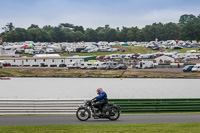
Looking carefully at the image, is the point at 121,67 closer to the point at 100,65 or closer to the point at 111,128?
the point at 100,65

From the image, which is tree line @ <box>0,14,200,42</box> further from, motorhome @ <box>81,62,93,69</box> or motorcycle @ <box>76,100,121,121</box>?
motorcycle @ <box>76,100,121,121</box>

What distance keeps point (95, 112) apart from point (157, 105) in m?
5.13

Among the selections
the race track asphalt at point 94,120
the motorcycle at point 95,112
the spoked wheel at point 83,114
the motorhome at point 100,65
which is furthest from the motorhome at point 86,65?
the spoked wheel at point 83,114

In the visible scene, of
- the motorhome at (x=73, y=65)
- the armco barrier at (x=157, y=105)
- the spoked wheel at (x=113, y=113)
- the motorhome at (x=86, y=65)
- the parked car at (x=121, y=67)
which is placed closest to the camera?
the spoked wheel at (x=113, y=113)

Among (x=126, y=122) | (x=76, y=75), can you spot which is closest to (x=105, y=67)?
(x=76, y=75)

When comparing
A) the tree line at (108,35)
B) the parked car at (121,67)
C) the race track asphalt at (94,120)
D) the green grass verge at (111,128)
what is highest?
the tree line at (108,35)

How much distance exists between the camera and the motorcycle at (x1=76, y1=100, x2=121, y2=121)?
782 inches

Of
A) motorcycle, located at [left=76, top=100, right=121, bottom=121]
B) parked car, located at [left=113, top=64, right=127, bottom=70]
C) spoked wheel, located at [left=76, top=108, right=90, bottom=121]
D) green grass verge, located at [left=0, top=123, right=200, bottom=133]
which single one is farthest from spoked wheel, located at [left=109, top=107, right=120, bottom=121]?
parked car, located at [left=113, top=64, right=127, bottom=70]

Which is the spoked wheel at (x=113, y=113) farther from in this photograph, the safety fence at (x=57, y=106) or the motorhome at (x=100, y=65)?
the motorhome at (x=100, y=65)

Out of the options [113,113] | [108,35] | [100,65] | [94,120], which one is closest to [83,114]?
[94,120]

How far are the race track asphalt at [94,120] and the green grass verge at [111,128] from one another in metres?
1.47

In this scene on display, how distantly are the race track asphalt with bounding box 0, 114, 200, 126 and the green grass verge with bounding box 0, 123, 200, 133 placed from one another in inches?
58.0

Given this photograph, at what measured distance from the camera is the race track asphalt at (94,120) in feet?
62.5

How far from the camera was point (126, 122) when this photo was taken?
63.3 feet
